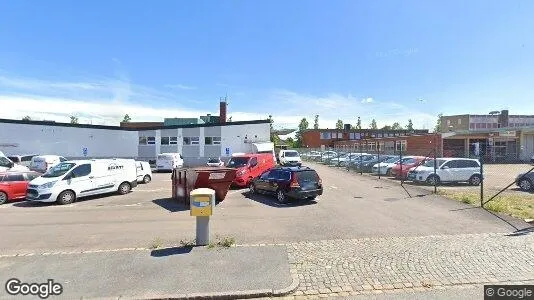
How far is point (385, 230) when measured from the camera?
8750 mm

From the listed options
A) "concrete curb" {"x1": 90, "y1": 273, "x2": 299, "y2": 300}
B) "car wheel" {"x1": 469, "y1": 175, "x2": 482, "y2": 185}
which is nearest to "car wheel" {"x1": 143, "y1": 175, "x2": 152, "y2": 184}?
"concrete curb" {"x1": 90, "y1": 273, "x2": 299, "y2": 300}

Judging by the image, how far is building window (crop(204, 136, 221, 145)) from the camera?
39875 millimetres

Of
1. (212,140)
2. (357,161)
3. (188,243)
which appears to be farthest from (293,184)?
(212,140)

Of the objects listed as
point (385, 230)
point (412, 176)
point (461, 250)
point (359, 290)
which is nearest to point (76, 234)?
point (359, 290)

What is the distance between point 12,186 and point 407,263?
16034 millimetres

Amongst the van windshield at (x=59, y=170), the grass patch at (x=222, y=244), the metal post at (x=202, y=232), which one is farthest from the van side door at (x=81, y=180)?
the grass patch at (x=222, y=244)

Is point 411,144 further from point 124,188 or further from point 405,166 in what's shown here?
point 124,188

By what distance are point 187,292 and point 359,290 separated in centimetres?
255

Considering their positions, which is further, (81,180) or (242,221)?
(81,180)

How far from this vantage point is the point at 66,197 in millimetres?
14484

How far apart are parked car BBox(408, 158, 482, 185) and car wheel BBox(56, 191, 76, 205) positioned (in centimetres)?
1690

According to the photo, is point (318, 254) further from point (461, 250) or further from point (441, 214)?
point (441, 214)

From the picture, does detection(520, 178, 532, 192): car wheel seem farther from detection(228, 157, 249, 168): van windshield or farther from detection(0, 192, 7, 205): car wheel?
detection(0, 192, 7, 205): car wheel

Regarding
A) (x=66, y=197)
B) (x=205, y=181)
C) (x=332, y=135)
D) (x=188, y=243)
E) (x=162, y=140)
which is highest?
(x=332, y=135)
